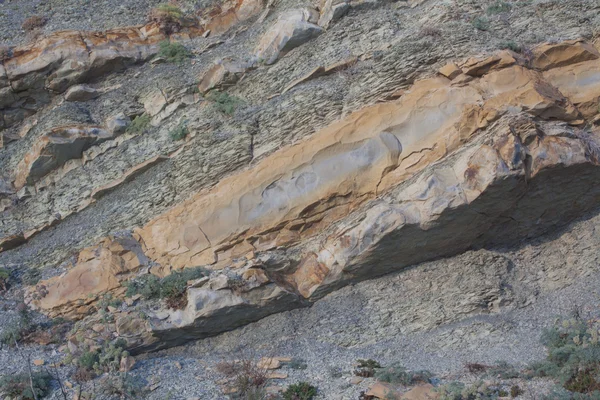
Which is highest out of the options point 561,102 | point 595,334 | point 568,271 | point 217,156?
point 217,156

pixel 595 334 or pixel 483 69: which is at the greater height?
pixel 483 69

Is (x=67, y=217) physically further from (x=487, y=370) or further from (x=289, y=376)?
(x=487, y=370)

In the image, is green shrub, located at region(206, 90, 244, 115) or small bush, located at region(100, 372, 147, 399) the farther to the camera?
green shrub, located at region(206, 90, 244, 115)

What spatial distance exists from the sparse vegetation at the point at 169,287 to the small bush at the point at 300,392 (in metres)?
3.02

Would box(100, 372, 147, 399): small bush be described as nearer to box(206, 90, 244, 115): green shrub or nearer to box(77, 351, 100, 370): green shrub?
box(77, 351, 100, 370): green shrub

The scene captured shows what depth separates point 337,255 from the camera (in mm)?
10875

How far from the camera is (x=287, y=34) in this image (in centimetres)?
1430

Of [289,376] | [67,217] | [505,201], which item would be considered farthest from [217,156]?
[505,201]

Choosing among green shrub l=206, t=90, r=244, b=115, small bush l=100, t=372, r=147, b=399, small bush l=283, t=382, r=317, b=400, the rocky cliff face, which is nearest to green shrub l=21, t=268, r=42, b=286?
the rocky cliff face

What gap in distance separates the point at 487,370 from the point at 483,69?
5.66 metres

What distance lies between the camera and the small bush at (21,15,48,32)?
17.1 meters

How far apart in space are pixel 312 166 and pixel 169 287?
3610 millimetres

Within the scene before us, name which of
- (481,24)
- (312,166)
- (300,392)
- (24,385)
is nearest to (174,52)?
(312,166)

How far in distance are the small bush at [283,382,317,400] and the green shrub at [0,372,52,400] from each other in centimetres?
380
